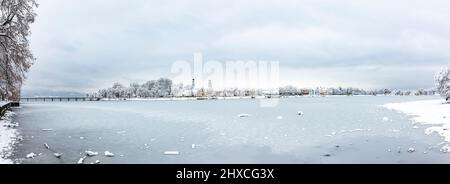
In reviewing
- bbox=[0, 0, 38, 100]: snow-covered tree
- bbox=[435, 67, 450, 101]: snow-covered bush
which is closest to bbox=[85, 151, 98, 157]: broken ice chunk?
bbox=[0, 0, 38, 100]: snow-covered tree

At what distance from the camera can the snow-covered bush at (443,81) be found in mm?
59872

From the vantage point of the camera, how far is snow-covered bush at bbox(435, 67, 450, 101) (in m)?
59.9

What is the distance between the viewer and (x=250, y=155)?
54.5 ft

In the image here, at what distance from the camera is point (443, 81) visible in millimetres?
62125

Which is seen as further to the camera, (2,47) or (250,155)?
(2,47)

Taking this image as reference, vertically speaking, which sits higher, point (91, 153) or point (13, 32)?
point (13, 32)

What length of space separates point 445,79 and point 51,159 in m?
66.5

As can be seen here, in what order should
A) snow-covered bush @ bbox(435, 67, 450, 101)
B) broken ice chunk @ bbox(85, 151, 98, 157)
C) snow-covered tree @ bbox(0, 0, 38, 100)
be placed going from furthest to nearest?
snow-covered bush @ bbox(435, 67, 450, 101), snow-covered tree @ bbox(0, 0, 38, 100), broken ice chunk @ bbox(85, 151, 98, 157)

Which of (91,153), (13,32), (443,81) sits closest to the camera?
(91,153)

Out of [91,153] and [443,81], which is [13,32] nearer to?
[91,153]

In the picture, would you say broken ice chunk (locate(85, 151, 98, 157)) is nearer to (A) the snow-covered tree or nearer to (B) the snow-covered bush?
(A) the snow-covered tree

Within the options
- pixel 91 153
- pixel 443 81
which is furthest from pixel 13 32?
pixel 443 81
